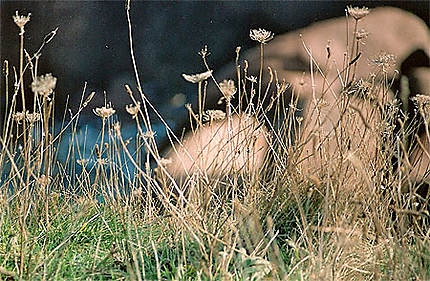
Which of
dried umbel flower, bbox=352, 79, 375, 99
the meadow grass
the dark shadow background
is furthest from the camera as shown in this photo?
the dark shadow background

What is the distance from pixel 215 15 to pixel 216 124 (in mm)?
736

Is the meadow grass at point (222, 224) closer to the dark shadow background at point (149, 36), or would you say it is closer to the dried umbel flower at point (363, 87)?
the dried umbel flower at point (363, 87)

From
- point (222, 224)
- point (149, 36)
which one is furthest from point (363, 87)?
point (149, 36)

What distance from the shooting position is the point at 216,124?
11.3 ft

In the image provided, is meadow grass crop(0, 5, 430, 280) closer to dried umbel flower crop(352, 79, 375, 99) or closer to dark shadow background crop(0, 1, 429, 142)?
dried umbel flower crop(352, 79, 375, 99)

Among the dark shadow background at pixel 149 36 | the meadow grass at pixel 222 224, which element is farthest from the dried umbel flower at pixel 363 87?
the dark shadow background at pixel 149 36

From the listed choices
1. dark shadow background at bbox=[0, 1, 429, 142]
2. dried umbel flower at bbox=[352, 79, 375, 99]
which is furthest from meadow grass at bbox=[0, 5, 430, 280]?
dark shadow background at bbox=[0, 1, 429, 142]

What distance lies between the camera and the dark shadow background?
3770 millimetres

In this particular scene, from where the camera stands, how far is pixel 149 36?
12.5ft

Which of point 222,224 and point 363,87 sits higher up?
point 363,87

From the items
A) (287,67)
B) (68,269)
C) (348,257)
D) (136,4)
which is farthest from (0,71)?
(348,257)

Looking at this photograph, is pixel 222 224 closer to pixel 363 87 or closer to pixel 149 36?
pixel 363 87

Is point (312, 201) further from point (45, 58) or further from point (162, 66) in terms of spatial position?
point (45, 58)

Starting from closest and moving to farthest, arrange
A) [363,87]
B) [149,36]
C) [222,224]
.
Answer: [222,224] → [363,87] → [149,36]
